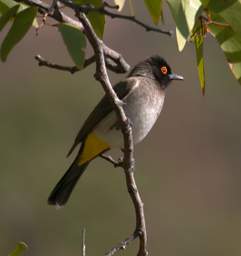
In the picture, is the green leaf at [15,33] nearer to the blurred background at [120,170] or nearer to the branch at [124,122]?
the branch at [124,122]

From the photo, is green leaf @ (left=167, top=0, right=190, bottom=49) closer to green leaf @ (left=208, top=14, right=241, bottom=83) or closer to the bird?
green leaf @ (left=208, top=14, right=241, bottom=83)

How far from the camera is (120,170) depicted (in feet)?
40.5

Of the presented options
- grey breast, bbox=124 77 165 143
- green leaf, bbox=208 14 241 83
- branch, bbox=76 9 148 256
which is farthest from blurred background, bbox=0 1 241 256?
green leaf, bbox=208 14 241 83

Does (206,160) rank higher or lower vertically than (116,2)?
lower

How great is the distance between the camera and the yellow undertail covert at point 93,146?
467 cm

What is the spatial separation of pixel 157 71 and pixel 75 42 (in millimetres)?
2986

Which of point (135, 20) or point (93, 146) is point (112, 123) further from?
point (135, 20)

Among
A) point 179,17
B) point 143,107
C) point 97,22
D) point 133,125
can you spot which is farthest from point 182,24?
point 143,107

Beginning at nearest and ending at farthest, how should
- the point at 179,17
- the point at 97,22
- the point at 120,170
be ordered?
1. the point at 179,17
2. the point at 97,22
3. the point at 120,170

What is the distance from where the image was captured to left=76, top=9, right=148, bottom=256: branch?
237 cm

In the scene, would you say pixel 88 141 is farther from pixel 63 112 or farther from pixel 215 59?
pixel 215 59

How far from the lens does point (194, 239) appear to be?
12.4 meters

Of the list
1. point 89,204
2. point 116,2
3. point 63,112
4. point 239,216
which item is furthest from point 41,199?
point 116,2

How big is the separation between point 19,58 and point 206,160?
3.62 meters
